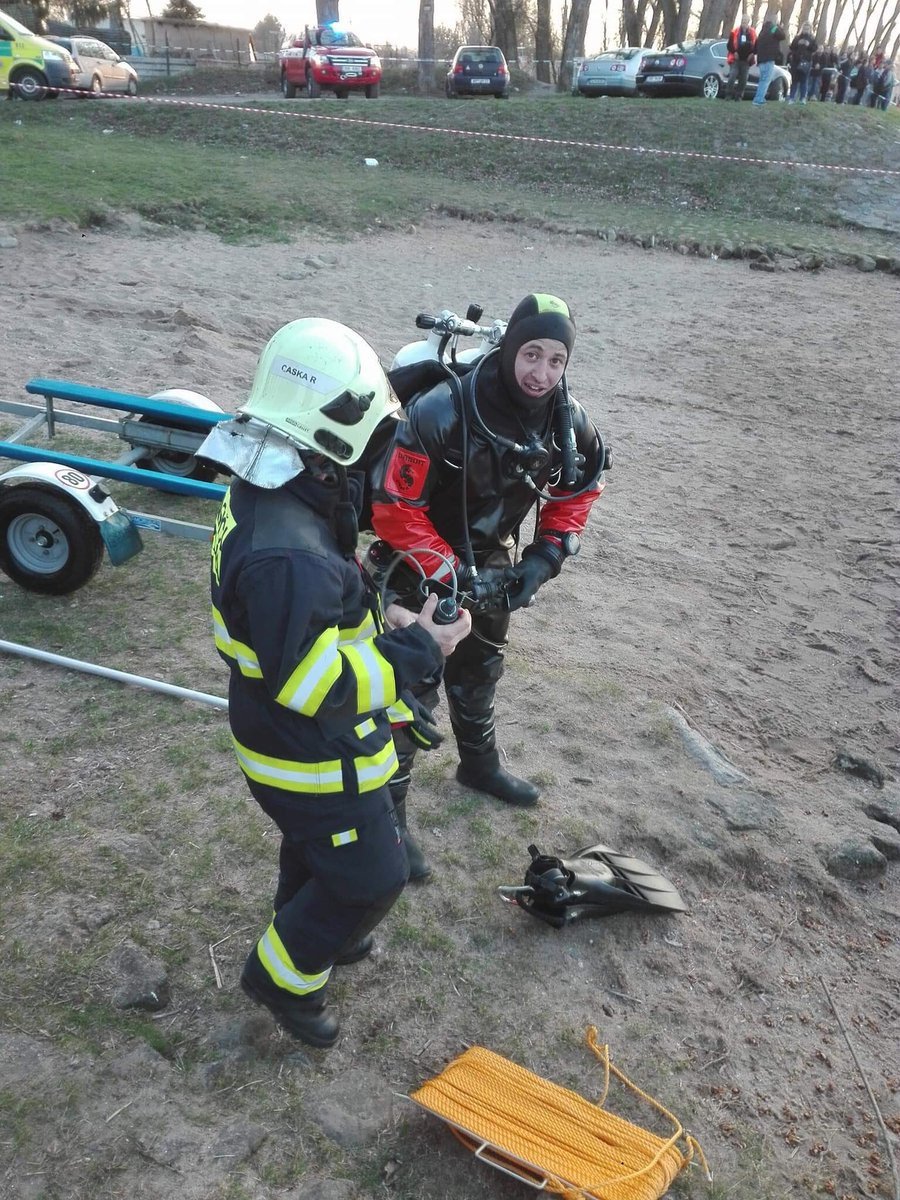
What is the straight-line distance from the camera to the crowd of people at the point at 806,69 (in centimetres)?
2144

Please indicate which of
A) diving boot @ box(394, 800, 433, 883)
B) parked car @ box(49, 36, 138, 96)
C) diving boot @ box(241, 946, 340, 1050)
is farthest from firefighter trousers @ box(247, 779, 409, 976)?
parked car @ box(49, 36, 138, 96)

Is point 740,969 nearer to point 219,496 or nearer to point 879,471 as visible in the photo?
point 219,496

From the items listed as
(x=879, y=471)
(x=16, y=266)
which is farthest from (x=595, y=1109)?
(x=16, y=266)

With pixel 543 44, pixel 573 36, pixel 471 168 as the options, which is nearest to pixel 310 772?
pixel 471 168

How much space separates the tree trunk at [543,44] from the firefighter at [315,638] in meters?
37.3

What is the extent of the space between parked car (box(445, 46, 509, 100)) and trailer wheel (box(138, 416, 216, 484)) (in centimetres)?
2328

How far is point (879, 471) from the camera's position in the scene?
7641 mm

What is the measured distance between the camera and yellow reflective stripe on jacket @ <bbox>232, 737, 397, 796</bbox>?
2.39 metres

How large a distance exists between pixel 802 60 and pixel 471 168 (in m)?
10.2

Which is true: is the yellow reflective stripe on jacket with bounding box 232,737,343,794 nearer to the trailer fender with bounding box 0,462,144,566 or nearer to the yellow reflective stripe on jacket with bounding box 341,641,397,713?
the yellow reflective stripe on jacket with bounding box 341,641,397,713

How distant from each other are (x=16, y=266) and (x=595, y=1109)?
404 inches

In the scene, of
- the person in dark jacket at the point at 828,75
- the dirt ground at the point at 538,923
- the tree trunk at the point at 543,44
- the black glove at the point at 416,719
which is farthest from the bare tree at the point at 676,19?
the black glove at the point at 416,719

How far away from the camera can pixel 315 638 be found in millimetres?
2168

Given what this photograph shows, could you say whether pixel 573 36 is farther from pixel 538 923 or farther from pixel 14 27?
pixel 538 923
